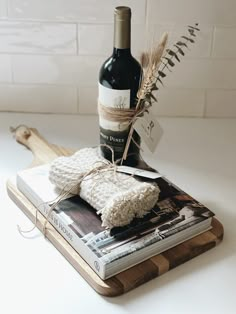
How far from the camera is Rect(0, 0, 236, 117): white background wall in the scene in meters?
1.32

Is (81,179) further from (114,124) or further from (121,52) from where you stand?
(121,52)

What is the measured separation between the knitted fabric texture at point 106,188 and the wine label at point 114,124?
37 millimetres

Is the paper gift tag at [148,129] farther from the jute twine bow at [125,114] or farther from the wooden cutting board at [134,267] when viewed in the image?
the wooden cutting board at [134,267]

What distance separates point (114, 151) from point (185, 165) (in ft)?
0.64

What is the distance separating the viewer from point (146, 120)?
1.09 m

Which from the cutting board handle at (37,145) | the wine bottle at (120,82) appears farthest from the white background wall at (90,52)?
the wine bottle at (120,82)

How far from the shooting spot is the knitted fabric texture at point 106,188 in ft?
3.22

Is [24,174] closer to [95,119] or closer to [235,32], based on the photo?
[95,119]

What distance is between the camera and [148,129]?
1.10 meters

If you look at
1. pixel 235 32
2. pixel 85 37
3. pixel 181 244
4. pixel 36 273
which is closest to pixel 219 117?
pixel 235 32

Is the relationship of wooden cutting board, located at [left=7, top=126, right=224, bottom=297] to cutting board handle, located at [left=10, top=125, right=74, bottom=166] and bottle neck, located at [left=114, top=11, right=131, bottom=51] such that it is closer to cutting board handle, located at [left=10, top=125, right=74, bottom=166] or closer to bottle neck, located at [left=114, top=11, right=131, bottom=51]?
cutting board handle, located at [left=10, top=125, right=74, bottom=166]

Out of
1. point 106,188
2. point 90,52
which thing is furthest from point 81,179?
point 90,52

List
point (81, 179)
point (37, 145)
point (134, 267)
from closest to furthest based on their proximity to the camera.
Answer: point (134, 267), point (81, 179), point (37, 145)

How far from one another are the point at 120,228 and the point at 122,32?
0.32m
